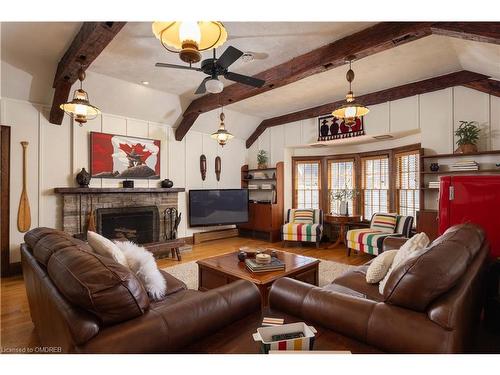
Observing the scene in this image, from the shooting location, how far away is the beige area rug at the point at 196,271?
3480 mm

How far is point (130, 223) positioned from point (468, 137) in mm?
5707

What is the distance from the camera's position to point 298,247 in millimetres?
5473

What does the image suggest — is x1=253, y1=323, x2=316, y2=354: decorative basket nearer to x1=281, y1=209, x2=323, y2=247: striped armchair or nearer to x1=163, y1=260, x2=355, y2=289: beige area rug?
x1=163, y1=260, x2=355, y2=289: beige area rug

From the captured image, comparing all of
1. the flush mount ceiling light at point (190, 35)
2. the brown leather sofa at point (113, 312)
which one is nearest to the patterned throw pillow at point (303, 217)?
the brown leather sofa at point (113, 312)

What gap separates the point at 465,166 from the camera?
3854mm

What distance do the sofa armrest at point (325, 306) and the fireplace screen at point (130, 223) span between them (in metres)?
3.92

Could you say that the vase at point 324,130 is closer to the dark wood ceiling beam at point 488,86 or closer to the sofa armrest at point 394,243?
the dark wood ceiling beam at point 488,86

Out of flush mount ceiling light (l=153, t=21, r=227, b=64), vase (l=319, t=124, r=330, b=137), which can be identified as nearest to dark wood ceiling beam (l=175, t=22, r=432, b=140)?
flush mount ceiling light (l=153, t=21, r=227, b=64)

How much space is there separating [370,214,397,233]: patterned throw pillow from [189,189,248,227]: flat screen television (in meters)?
2.89

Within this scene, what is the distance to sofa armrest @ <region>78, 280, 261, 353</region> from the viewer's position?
3.44 ft

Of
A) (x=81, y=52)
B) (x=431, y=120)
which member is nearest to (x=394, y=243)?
(x=431, y=120)

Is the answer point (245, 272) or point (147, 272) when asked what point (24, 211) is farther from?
point (245, 272)
